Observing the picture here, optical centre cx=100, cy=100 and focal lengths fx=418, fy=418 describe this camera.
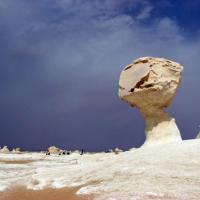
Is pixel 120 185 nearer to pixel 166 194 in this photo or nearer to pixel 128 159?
pixel 166 194

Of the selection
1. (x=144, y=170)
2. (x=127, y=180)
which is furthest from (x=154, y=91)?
(x=127, y=180)

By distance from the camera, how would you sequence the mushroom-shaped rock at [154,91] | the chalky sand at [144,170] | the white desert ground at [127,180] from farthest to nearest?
the mushroom-shaped rock at [154,91]
the chalky sand at [144,170]
the white desert ground at [127,180]

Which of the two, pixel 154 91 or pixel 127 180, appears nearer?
pixel 127 180

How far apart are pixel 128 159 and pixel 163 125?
36.2 feet

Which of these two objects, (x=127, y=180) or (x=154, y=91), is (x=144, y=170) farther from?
(x=154, y=91)

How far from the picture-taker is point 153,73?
125ft

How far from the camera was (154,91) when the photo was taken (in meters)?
37.5

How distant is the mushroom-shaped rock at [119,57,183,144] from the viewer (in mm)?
37375

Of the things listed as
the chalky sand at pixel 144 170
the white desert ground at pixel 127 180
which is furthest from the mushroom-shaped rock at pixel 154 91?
the white desert ground at pixel 127 180

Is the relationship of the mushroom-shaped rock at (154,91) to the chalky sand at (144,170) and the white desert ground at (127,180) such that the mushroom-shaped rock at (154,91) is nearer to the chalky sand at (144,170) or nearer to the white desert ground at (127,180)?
the chalky sand at (144,170)

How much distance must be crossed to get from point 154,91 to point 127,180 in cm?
1701

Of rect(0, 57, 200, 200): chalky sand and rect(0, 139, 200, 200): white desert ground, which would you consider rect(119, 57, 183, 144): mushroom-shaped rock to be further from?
rect(0, 139, 200, 200): white desert ground

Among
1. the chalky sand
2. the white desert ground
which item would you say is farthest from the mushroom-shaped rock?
the white desert ground

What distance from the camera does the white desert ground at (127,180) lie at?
1908 centimetres
